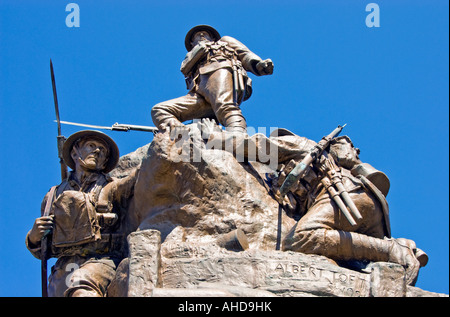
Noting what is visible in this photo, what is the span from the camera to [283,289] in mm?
9617

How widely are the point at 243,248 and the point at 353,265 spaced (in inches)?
50.3

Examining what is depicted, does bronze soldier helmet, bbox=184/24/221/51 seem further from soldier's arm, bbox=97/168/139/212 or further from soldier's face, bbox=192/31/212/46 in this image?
soldier's arm, bbox=97/168/139/212

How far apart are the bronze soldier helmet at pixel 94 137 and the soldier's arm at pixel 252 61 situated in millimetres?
2673

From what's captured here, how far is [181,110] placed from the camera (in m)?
13.1

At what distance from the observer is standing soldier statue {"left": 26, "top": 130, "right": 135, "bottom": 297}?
11.1 meters

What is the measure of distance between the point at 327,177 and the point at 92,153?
2.99 metres

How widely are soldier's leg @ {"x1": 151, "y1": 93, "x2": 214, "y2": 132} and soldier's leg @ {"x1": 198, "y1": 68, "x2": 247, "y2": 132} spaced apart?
0.46 feet

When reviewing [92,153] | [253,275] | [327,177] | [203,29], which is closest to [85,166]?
[92,153]

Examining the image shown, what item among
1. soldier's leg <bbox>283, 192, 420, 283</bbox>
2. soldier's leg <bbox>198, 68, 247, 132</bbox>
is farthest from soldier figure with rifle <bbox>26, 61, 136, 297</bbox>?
soldier's leg <bbox>283, 192, 420, 283</bbox>

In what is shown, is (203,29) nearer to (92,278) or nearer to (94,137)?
(94,137)

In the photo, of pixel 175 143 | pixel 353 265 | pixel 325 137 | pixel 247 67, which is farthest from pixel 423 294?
pixel 247 67

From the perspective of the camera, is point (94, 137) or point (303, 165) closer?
point (303, 165)
